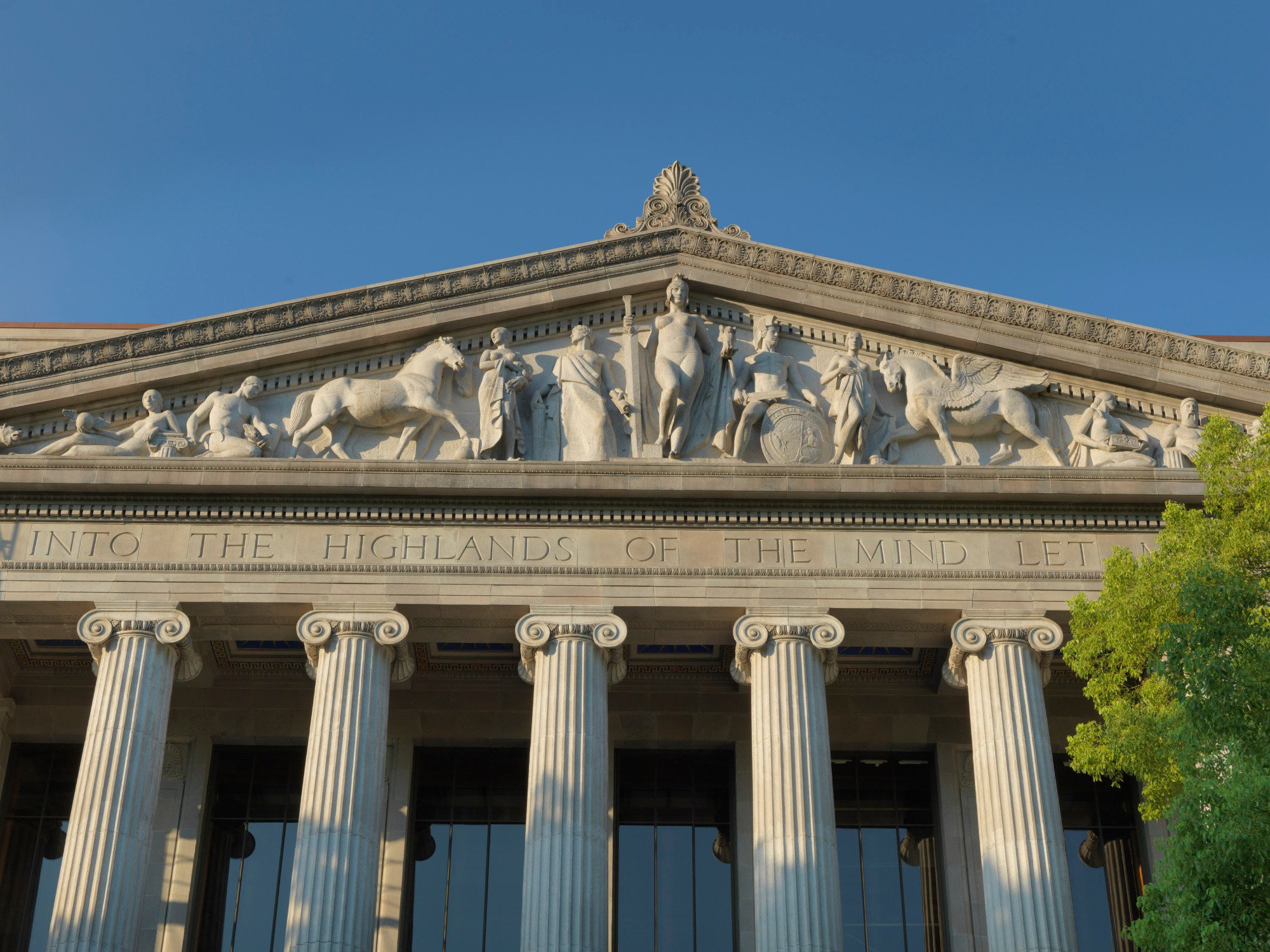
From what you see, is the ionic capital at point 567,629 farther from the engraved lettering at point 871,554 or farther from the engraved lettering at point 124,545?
the engraved lettering at point 124,545

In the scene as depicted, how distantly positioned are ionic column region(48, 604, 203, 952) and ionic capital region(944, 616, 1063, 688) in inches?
462

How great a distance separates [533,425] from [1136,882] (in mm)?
12642

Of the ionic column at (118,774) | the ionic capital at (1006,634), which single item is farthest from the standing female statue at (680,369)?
the ionic column at (118,774)

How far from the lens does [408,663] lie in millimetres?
26516

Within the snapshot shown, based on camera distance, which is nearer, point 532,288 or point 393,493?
point 393,493

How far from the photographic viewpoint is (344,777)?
24.6 m

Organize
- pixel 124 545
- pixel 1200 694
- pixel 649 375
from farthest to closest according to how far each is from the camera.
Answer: pixel 649 375, pixel 124 545, pixel 1200 694

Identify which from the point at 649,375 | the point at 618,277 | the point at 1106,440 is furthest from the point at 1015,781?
the point at 618,277

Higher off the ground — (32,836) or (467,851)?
(32,836)

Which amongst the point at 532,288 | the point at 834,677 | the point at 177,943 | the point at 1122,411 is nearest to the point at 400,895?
the point at 177,943

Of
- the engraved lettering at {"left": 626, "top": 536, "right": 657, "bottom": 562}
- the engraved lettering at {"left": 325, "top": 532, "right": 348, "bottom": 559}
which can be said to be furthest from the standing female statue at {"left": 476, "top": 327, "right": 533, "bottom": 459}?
the engraved lettering at {"left": 325, "top": 532, "right": 348, "bottom": 559}

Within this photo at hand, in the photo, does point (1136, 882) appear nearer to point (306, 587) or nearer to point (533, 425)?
point (533, 425)

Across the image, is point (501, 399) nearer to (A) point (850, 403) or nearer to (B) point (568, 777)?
(A) point (850, 403)

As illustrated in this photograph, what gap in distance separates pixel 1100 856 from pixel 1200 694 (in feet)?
36.5
